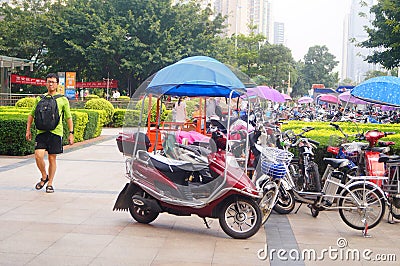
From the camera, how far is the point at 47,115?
25.4 feet

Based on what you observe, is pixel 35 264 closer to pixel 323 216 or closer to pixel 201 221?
pixel 201 221

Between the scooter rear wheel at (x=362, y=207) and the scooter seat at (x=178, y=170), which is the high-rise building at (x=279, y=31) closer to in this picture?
the scooter rear wheel at (x=362, y=207)

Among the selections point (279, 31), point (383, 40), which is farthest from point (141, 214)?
point (279, 31)

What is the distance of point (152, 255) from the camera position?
16.9 ft

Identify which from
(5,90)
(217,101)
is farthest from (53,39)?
(217,101)

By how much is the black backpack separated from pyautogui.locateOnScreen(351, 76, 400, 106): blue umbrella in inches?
177

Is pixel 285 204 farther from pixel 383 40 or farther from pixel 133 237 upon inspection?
pixel 383 40

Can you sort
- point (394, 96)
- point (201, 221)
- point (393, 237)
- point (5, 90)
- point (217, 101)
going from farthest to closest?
point (5, 90) < point (217, 101) < point (394, 96) < point (201, 221) < point (393, 237)

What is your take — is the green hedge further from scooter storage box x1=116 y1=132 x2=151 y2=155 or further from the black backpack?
scooter storage box x1=116 y1=132 x2=151 y2=155

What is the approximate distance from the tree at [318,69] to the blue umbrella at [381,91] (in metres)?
70.8

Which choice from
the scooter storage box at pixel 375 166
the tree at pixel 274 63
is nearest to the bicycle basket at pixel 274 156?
the scooter storage box at pixel 375 166

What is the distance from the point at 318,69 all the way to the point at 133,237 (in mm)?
75758

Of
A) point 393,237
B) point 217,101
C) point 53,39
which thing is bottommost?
point 393,237

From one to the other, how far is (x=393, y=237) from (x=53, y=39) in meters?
30.6
